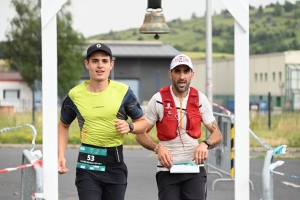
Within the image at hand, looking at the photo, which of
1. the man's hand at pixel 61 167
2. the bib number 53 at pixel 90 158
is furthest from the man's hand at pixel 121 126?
the man's hand at pixel 61 167

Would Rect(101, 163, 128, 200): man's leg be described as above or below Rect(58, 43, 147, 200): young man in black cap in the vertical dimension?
below

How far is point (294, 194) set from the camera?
13.0 m

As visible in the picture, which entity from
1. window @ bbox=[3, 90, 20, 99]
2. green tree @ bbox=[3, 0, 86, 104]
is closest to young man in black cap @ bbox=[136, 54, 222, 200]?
green tree @ bbox=[3, 0, 86, 104]

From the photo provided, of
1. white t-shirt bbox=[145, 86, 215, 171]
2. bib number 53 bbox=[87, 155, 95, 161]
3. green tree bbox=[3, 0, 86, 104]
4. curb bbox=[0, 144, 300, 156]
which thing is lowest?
curb bbox=[0, 144, 300, 156]

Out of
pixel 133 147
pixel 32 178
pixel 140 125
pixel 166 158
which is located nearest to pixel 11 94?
pixel 133 147

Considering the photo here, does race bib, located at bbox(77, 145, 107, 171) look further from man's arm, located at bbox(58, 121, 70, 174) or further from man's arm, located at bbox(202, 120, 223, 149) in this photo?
man's arm, located at bbox(202, 120, 223, 149)

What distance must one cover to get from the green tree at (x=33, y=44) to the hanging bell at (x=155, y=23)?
32.2 metres

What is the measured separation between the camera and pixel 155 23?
11609 millimetres

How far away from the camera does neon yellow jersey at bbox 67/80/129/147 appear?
22.1 ft

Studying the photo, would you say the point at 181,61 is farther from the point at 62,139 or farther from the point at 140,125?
the point at 62,139

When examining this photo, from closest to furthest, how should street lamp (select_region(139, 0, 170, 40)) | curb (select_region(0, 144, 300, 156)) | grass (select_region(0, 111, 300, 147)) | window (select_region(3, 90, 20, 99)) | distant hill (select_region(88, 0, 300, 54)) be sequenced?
street lamp (select_region(139, 0, 170, 40)) < curb (select_region(0, 144, 300, 156)) < grass (select_region(0, 111, 300, 147)) < window (select_region(3, 90, 20, 99)) < distant hill (select_region(88, 0, 300, 54))

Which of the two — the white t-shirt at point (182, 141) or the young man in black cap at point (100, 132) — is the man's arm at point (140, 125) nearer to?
the young man in black cap at point (100, 132)

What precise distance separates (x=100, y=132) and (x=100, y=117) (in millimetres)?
122

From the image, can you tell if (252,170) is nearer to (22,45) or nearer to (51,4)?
(51,4)
